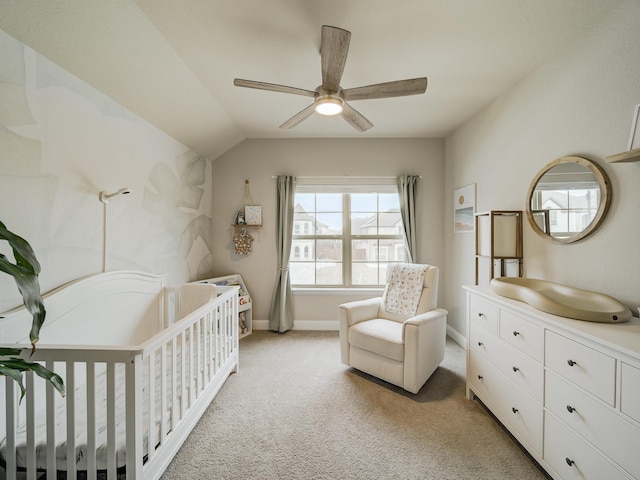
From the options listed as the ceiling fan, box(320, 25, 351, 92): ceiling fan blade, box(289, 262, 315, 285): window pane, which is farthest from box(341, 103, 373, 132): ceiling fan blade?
box(289, 262, 315, 285): window pane

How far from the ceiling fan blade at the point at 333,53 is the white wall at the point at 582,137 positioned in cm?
144

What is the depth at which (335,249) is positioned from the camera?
11.9 feet

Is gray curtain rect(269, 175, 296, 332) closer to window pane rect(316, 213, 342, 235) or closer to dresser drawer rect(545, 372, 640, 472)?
window pane rect(316, 213, 342, 235)

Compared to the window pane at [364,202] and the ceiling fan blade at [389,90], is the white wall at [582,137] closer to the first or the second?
the ceiling fan blade at [389,90]

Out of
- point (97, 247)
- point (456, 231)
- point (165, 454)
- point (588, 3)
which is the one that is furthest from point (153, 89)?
point (456, 231)

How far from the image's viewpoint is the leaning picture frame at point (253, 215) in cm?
346

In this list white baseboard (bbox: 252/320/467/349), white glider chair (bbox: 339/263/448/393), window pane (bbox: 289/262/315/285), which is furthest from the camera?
window pane (bbox: 289/262/315/285)

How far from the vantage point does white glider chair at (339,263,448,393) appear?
2068mm

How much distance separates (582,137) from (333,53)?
156cm

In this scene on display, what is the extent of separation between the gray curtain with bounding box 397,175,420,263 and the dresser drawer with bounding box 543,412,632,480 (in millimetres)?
2141

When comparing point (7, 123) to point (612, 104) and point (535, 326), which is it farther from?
point (612, 104)

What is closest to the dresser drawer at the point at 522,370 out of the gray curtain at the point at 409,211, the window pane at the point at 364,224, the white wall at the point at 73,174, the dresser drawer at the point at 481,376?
the dresser drawer at the point at 481,376

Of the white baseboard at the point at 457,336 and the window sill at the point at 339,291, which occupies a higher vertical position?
the window sill at the point at 339,291

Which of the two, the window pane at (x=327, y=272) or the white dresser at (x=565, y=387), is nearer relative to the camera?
the white dresser at (x=565, y=387)
